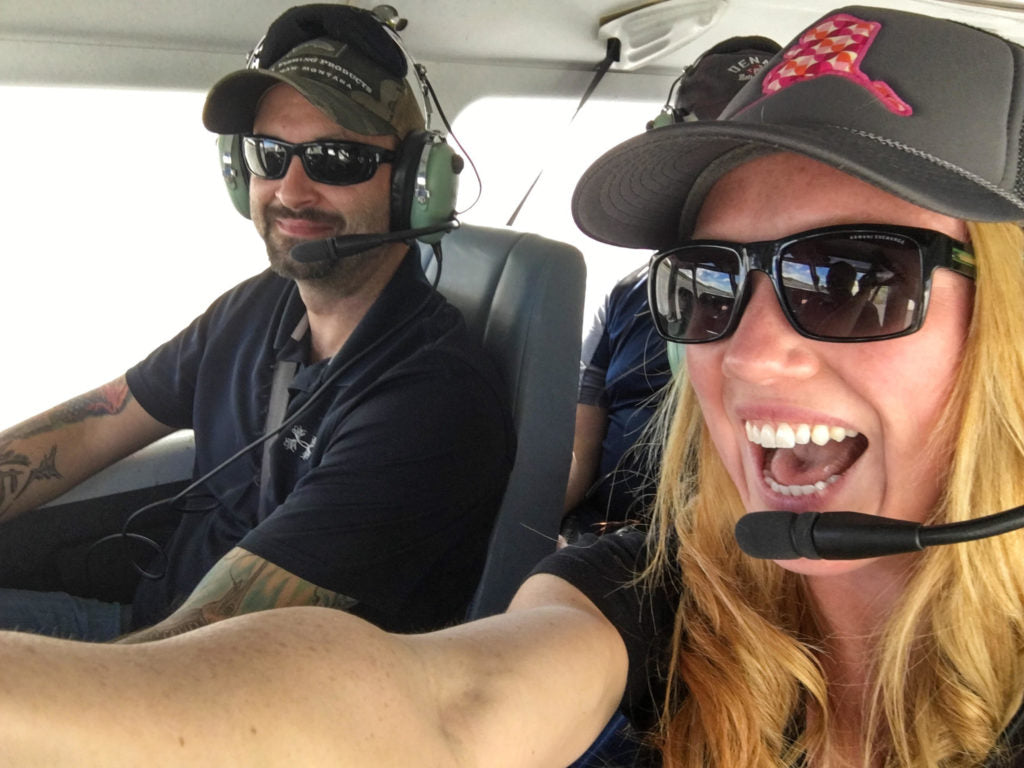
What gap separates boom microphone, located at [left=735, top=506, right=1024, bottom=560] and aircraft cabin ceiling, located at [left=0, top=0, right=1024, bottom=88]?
148cm

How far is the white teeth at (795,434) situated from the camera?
2.64 feet

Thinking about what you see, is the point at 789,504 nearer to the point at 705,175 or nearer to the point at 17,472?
the point at 705,175

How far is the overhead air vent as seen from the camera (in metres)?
2.15

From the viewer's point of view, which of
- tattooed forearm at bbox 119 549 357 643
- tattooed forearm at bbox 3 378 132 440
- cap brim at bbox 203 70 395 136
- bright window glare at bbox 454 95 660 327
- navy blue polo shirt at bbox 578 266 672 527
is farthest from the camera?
bright window glare at bbox 454 95 660 327

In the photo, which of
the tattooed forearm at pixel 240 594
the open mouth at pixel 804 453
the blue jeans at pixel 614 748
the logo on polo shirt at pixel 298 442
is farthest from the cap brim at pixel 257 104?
the blue jeans at pixel 614 748

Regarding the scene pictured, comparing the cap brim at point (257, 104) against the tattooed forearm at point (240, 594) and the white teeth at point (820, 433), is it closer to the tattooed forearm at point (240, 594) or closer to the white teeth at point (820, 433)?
the tattooed forearm at point (240, 594)

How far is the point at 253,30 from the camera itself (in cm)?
180

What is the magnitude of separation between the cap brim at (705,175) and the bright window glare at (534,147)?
1.23 m

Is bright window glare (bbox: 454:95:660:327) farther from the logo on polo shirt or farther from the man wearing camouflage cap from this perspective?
the logo on polo shirt

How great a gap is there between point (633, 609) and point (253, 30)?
1.45m

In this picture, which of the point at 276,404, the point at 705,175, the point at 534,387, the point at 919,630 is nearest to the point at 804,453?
the point at 919,630

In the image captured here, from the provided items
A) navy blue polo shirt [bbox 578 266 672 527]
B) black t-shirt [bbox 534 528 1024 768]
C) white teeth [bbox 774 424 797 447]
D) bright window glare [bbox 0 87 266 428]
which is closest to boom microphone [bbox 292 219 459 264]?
bright window glare [bbox 0 87 266 428]

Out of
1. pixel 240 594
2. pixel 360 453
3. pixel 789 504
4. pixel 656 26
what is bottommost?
pixel 240 594

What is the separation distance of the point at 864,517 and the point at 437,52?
5.50 ft
